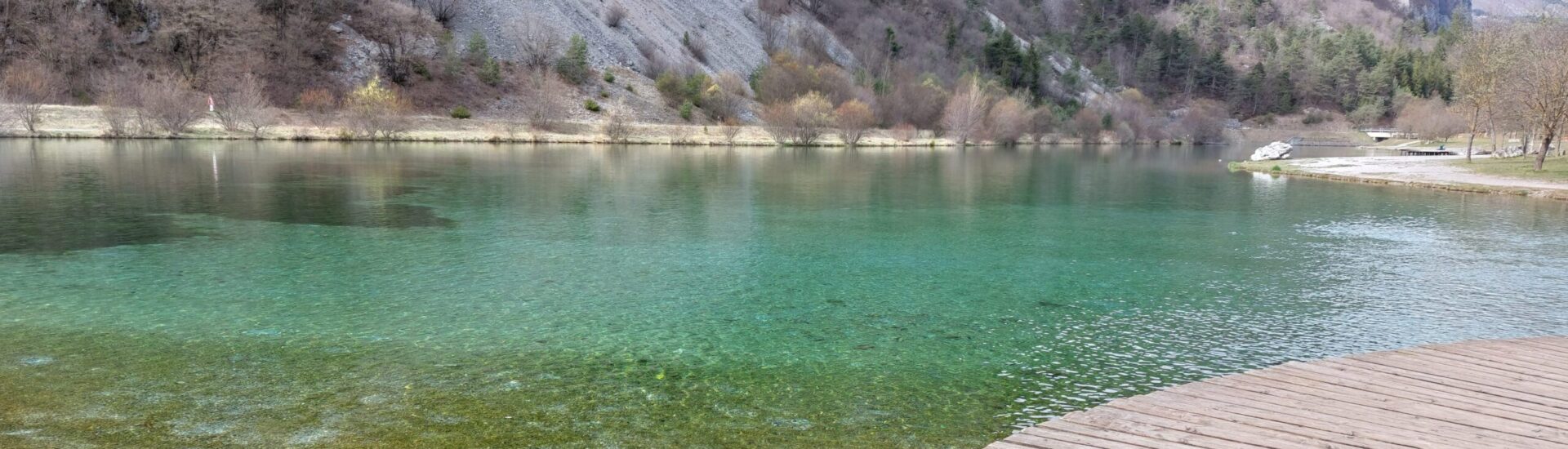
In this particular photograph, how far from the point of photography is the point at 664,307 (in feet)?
42.2

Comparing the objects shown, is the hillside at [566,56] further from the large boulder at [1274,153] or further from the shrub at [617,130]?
the large boulder at [1274,153]

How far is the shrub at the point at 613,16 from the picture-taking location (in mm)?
95250

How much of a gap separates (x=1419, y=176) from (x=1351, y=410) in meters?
42.2

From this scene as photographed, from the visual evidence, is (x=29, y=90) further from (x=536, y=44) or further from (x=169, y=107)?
(x=536, y=44)

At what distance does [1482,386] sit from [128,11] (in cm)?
8809

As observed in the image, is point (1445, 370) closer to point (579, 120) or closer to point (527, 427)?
point (527, 427)

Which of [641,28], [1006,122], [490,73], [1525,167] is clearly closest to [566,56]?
[490,73]

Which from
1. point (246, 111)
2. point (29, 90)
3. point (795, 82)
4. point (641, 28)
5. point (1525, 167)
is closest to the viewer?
point (1525, 167)

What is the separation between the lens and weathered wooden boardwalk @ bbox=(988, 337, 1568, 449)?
6516 mm

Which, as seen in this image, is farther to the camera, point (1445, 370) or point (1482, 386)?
point (1445, 370)

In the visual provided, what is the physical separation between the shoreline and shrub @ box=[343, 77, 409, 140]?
52.9m

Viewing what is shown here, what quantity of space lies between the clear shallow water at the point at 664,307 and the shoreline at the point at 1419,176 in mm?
7675

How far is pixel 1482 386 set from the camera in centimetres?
788

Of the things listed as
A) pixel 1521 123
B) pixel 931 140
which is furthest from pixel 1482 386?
pixel 931 140
